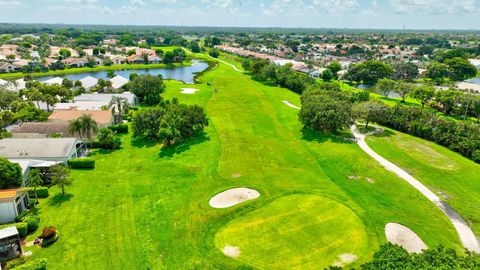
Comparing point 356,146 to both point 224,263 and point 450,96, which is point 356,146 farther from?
point 450,96

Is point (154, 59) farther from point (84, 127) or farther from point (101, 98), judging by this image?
point (84, 127)

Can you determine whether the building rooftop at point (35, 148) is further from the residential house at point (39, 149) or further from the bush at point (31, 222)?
the bush at point (31, 222)

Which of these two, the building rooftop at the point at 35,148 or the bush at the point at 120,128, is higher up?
the building rooftop at the point at 35,148

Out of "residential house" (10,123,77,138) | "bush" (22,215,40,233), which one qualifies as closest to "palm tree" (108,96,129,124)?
"residential house" (10,123,77,138)

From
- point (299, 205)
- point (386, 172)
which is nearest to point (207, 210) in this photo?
point (299, 205)

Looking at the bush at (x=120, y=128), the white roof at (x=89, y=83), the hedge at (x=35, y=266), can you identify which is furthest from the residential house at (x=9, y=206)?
the white roof at (x=89, y=83)

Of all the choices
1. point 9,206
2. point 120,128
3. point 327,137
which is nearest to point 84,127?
point 120,128

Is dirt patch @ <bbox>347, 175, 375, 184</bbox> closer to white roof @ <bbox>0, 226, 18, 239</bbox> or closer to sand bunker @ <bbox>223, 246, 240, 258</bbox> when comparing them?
sand bunker @ <bbox>223, 246, 240, 258</bbox>
